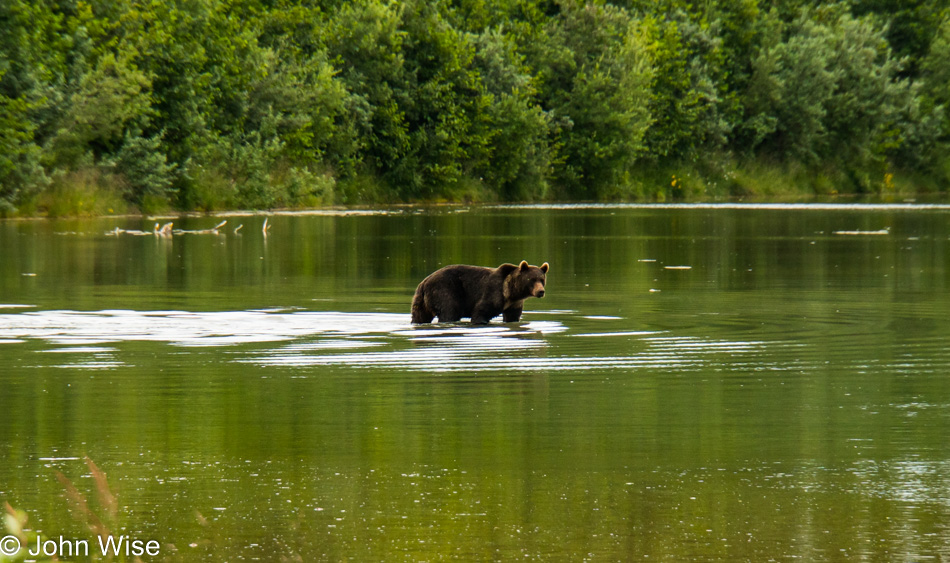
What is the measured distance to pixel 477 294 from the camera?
16.2 metres

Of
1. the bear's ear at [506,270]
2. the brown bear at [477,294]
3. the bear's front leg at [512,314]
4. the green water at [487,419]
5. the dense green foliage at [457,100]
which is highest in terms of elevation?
the dense green foliage at [457,100]

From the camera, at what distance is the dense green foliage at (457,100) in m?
47.8

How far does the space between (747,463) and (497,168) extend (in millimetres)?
64347

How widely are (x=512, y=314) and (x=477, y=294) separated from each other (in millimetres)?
386

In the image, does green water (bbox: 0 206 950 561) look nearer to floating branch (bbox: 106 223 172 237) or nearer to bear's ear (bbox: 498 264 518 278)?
bear's ear (bbox: 498 264 518 278)

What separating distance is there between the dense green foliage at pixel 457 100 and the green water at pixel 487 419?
87.0ft

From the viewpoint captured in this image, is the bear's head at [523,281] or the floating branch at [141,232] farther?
the floating branch at [141,232]

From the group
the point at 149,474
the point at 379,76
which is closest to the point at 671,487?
the point at 149,474

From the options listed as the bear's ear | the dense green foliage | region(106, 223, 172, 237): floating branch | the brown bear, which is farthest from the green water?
the dense green foliage

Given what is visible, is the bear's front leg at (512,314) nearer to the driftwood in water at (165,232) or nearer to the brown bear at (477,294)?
the brown bear at (477,294)

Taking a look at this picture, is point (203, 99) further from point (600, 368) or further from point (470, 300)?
point (600, 368)

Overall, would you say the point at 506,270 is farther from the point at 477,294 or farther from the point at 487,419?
the point at 487,419

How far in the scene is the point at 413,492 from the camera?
7.64 m

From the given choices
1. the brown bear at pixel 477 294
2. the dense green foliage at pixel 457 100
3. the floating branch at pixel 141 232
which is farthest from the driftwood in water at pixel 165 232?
the brown bear at pixel 477 294
